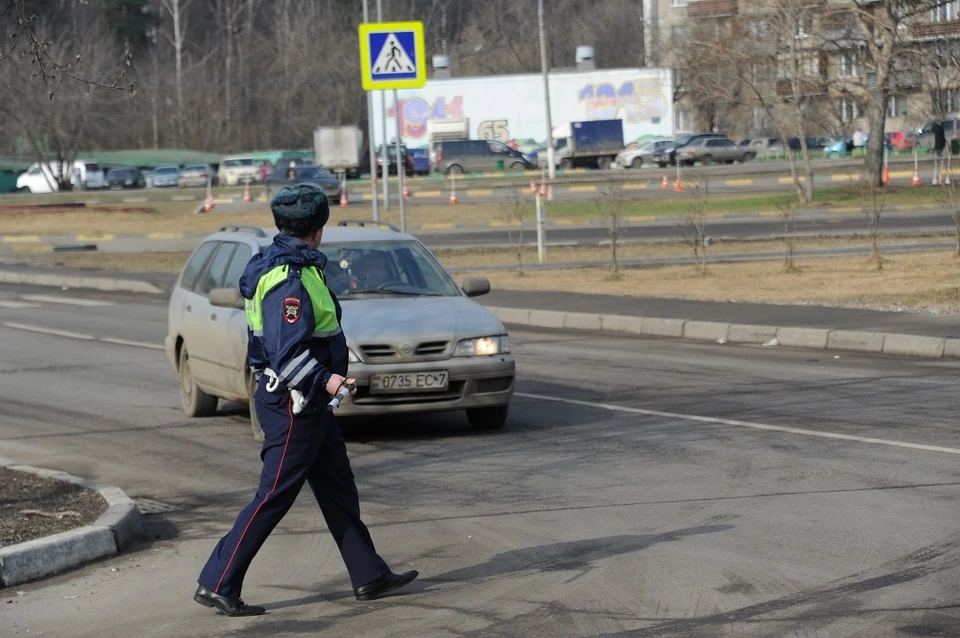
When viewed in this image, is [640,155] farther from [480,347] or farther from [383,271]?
[480,347]

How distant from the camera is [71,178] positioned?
251ft

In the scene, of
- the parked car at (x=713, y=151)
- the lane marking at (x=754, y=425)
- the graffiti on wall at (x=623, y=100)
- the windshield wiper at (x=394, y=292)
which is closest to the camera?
the lane marking at (x=754, y=425)

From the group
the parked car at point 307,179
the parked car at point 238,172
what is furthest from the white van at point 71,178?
the parked car at point 307,179

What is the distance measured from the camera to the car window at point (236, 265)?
10.4m

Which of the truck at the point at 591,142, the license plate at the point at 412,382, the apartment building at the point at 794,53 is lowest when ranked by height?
the license plate at the point at 412,382

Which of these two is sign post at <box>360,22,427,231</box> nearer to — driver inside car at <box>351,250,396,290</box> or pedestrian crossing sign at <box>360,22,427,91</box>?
pedestrian crossing sign at <box>360,22,427,91</box>

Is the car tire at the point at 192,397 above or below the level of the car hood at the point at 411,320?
below

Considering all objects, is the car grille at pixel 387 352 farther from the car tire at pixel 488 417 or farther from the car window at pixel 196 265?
the car window at pixel 196 265

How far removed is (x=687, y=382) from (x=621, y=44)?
320 ft

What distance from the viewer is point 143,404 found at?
1166 cm

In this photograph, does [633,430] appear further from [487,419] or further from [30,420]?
[30,420]

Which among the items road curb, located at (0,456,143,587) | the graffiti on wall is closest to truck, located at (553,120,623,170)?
the graffiti on wall

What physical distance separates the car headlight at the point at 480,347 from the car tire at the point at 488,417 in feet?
Answer: 1.42

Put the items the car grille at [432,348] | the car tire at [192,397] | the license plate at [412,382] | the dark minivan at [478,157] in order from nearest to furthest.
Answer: the license plate at [412,382], the car grille at [432,348], the car tire at [192,397], the dark minivan at [478,157]
